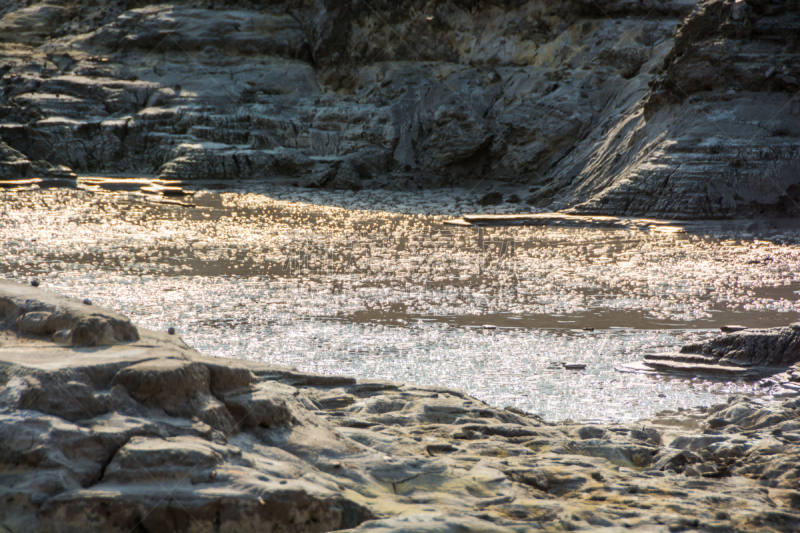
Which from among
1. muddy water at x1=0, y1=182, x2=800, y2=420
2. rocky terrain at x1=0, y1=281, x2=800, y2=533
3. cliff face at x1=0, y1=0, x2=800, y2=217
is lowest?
muddy water at x1=0, y1=182, x2=800, y2=420

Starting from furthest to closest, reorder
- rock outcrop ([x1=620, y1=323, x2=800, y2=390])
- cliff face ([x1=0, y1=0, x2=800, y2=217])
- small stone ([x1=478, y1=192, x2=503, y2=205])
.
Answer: small stone ([x1=478, y1=192, x2=503, y2=205]), cliff face ([x1=0, y1=0, x2=800, y2=217]), rock outcrop ([x1=620, y1=323, x2=800, y2=390])

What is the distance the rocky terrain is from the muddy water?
1.10 meters

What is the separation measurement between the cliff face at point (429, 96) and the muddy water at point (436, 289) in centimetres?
250

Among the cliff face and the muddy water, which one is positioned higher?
the cliff face

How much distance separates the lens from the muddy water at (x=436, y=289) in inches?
209

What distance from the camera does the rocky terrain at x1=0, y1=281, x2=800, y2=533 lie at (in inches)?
90.8

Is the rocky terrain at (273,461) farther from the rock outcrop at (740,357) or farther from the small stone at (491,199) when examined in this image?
the small stone at (491,199)

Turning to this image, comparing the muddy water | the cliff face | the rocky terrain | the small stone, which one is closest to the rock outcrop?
the muddy water

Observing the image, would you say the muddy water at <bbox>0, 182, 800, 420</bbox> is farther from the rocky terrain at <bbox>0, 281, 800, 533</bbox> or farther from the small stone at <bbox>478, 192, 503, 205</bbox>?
the small stone at <bbox>478, 192, 503, 205</bbox>

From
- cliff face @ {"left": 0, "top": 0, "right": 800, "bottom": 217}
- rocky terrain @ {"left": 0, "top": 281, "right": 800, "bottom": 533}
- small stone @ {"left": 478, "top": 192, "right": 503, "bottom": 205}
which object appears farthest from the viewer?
small stone @ {"left": 478, "top": 192, "right": 503, "bottom": 205}

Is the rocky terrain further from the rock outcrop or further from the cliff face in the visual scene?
the cliff face

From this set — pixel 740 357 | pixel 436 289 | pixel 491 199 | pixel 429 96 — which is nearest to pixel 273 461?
pixel 740 357

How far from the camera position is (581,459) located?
332 cm

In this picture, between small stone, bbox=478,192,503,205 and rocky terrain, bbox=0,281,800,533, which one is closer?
rocky terrain, bbox=0,281,800,533
